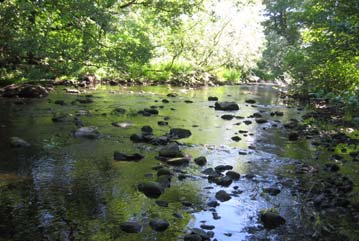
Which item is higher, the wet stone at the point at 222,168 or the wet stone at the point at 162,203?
the wet stone at the point at 222,168

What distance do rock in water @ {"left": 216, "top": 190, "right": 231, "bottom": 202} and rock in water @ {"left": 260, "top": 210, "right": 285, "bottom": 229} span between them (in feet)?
2.33

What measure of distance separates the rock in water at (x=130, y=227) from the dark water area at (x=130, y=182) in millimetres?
63

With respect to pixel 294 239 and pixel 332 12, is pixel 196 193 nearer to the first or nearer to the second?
pixel 294 239

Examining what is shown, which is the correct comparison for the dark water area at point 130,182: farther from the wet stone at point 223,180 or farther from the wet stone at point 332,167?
the wet stone at point 332,167

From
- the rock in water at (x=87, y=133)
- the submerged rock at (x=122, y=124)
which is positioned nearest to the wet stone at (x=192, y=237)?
the rock in water at (x=87, y=133)

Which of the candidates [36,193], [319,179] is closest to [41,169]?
[36,193]

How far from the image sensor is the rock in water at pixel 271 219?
4.61 meters

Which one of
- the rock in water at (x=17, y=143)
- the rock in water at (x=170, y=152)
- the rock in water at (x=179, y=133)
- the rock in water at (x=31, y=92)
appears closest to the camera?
the rock in water at (x=170, y=152)

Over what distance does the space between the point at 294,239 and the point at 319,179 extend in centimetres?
236

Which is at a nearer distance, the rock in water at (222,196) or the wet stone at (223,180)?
the rock in water at (222,196)

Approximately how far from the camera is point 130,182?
5.83 m

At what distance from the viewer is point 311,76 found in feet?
39.6

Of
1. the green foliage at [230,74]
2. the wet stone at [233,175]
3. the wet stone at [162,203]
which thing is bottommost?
the wet stone at [162,203]

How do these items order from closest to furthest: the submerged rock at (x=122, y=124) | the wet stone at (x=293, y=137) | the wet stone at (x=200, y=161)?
1. the wet stone at (x=200, y=161)
2. the wet stone at (x=293, y=137)
3. the submerged rock at (x=122, y=124)
